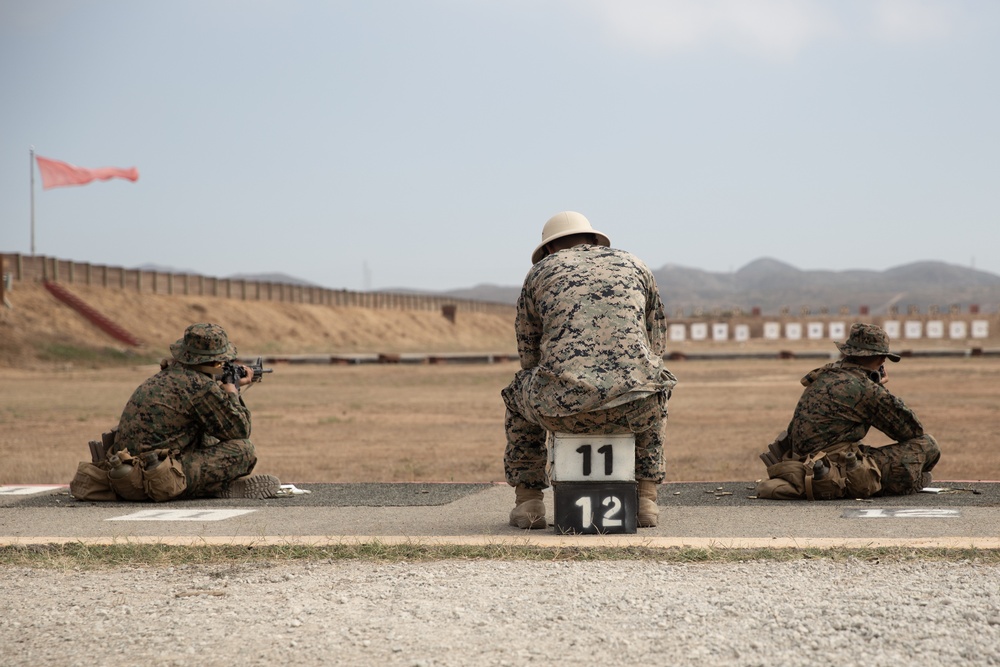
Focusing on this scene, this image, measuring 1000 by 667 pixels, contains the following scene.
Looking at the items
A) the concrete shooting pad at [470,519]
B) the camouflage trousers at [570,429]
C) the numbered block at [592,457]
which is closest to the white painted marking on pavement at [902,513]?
the concrete shooting pad at [470,519]

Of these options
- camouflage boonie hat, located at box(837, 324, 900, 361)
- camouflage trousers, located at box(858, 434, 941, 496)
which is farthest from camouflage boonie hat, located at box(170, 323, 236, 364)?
camouflage trousers, located at box(858, 434, 941, 496)

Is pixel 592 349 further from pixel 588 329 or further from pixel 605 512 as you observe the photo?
pixel 605 512

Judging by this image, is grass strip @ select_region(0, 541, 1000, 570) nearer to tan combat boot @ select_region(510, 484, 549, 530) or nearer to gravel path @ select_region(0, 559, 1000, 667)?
gravel path @ select_region(0, 559, 1000, 667)

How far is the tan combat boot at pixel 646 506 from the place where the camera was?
5.88m

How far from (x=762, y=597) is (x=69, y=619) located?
2.38 m

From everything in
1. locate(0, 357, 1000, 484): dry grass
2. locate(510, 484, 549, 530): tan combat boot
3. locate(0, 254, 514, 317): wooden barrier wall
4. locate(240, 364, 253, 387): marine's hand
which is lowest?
locate(0, 357, 1000, 484): dry grass

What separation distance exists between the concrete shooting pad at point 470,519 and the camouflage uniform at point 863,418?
0.19 meters

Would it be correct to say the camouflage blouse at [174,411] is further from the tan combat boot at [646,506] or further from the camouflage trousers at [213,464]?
the tan combat boot at [646,506]

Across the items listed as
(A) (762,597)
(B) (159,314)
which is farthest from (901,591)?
(B) (159,314)

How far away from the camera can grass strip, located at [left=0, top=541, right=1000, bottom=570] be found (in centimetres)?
489

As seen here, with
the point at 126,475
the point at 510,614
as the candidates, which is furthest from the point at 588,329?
the point at 126,475

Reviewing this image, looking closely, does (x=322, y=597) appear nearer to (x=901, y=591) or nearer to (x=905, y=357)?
(x=901, y=591)

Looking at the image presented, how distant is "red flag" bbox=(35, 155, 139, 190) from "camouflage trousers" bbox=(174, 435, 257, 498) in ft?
157

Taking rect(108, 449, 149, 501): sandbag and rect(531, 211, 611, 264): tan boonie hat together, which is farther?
rect(108, 449, 149, 501): sandbag
